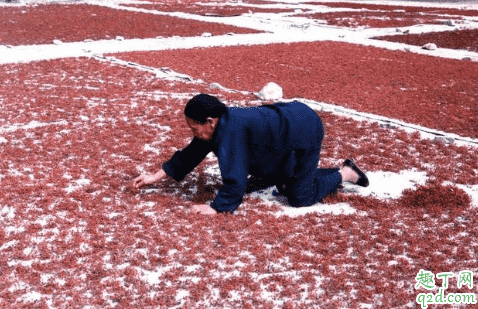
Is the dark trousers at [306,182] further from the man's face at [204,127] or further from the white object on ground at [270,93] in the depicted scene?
the white object on ground at [270,93]

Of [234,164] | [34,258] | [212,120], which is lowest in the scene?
[34,258]

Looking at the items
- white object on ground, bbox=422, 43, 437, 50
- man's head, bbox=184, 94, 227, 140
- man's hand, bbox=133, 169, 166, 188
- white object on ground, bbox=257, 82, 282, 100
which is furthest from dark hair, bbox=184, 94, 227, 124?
white object on ground, bbox=422, 43, 437, 50

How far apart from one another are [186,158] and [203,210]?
0.45 m

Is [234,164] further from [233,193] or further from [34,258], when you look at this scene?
[34,258]

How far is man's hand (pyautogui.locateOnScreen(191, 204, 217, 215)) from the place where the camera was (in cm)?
394

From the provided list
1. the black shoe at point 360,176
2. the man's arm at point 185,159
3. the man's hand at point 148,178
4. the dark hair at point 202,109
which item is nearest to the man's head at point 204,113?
the dark hair at point 202,109

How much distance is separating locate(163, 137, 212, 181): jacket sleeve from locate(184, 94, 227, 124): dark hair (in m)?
0.40

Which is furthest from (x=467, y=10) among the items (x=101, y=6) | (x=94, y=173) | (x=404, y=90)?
(x=94, y=173)

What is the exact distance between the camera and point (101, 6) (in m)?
20.7

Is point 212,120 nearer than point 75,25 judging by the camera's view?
Yes

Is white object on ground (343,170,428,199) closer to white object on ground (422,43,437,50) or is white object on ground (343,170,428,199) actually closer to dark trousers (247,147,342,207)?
dark trousers (247,147,342,207)

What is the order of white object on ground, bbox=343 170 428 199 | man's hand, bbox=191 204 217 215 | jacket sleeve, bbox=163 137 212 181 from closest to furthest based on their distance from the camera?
1. man's hand, bbox=191 204 217 215
2. jacket sleeve, bbox=163 137 212 181
3. white object on ground, bbox=343 170 428 199

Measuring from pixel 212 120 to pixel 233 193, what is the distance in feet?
1.79

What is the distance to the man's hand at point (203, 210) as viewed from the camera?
394 centimetres
